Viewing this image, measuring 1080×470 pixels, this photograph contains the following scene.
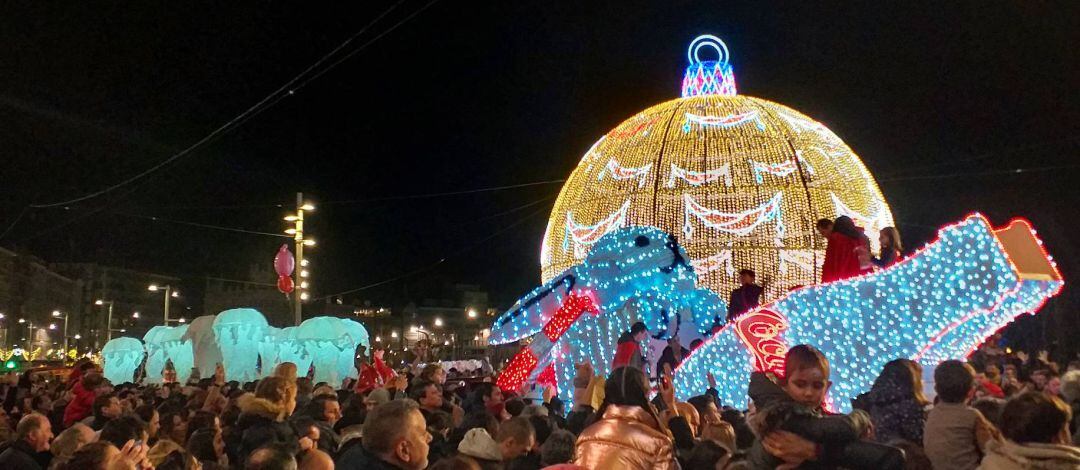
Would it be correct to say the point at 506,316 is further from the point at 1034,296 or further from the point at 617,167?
the point at 1034,296

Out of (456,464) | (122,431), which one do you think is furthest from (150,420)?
(456,464)

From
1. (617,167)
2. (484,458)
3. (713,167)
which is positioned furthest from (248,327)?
(484,458)

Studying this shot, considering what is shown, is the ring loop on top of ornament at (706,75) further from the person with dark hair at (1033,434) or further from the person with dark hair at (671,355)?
the person with dark hair at (1033,434)

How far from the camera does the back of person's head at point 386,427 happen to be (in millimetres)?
3832

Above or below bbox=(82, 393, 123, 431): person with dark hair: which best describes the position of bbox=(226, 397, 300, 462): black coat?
below

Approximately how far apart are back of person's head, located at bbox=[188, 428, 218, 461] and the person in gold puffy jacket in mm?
2695

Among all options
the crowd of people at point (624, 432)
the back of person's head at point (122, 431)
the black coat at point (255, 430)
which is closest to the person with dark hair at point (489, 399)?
the crowd of people at point (624, 432)

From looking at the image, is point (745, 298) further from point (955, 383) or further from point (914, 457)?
point (914, 457)

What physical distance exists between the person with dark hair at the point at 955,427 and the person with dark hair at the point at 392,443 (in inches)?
103

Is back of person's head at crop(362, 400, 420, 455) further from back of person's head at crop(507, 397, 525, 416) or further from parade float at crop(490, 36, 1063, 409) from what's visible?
parade float at crop(490, 36, 1063, 409)

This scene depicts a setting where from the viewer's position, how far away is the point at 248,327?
71.6ft

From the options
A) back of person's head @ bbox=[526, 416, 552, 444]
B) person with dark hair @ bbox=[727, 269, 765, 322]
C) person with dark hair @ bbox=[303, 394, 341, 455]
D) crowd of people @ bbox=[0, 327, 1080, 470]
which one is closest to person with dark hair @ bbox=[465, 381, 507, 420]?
crowd of people @ bbox=[0, 327, 1080, 470]

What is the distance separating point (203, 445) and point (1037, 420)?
445 centimetres

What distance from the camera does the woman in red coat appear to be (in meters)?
10.4
